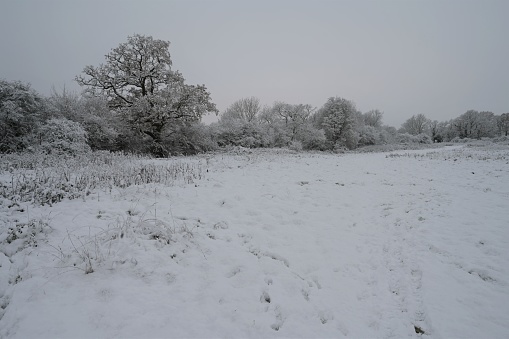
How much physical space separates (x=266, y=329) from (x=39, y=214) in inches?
205

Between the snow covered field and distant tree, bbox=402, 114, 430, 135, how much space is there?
320 feet

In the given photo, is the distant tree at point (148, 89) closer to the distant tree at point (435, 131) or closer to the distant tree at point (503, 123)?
the distant tree at point (435, 131)

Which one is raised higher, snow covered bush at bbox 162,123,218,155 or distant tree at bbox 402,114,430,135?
distant tree at bbox 402,114,430,135

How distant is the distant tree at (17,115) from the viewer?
1357cm

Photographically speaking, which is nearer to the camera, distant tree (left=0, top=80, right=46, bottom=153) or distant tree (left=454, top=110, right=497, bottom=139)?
distant tree (left=0, top=80, right=46, bottom=153)

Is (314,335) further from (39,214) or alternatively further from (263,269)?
(39,214)

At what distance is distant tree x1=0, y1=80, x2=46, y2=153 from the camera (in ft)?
44.5

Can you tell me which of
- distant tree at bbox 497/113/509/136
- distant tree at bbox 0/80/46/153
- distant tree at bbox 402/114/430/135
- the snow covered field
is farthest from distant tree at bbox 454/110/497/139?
distant tree at bbox 0/80/46/153

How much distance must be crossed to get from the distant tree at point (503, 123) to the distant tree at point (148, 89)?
9277 cm

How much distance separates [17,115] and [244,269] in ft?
55.7

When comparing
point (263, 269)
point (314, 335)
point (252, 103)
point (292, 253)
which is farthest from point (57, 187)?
point (252, 103)

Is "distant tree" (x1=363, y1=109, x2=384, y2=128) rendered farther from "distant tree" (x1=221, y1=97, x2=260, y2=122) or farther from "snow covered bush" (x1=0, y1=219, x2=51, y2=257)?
→ "snow covered bush" (x1=0, y1=219, x2=51, y2=257)

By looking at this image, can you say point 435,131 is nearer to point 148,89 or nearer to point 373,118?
point 373,118

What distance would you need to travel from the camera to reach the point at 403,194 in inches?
371
